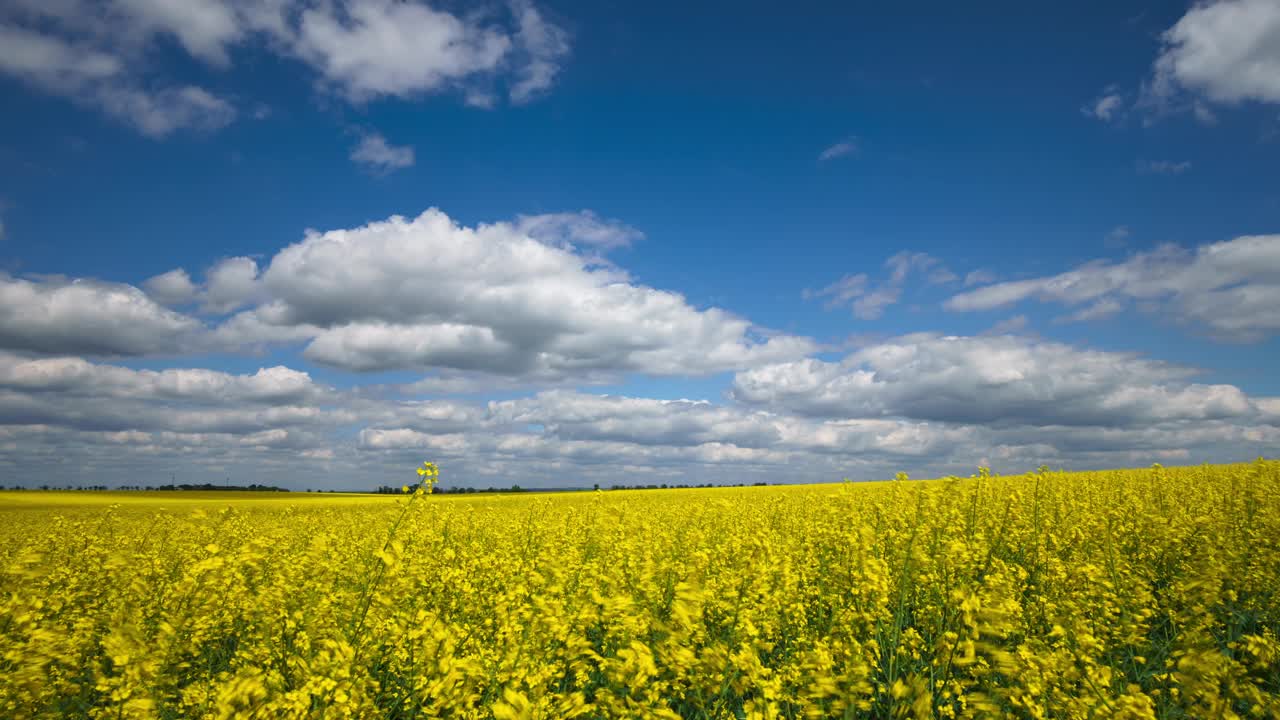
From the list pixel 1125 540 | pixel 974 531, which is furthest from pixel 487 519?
pixel 1125 540

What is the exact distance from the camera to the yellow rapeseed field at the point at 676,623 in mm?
3088

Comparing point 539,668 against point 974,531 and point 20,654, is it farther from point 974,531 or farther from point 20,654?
point 974,531

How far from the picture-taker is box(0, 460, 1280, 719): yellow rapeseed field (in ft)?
10.1

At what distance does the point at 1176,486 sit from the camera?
48.6ft

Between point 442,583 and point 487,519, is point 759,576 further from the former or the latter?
point 487,519

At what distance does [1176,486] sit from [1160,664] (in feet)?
40.1

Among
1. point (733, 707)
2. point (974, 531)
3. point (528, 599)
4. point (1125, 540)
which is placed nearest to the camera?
point (733, 707)

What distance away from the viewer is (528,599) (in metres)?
5.54

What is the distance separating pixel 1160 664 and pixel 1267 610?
Answer: 1.86 metres

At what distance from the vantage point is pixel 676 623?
3.36 meters

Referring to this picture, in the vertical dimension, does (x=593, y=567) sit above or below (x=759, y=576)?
below

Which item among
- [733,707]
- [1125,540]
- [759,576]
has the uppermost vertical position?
[759,576]

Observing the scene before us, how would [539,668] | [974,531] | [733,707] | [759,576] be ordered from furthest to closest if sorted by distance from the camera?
[974,531] < [733,707] < [759,576] < [539,668]

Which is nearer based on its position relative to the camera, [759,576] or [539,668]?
[539,668]
